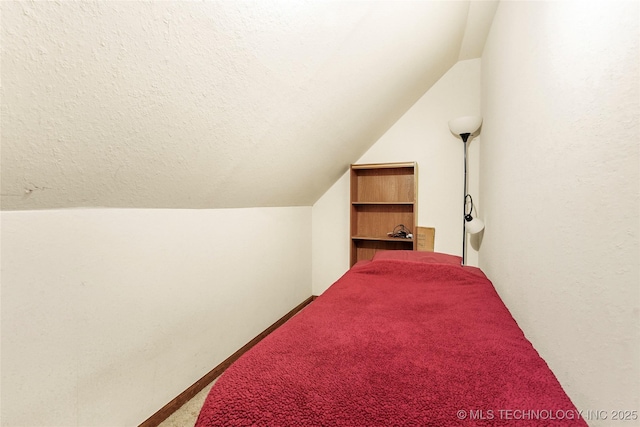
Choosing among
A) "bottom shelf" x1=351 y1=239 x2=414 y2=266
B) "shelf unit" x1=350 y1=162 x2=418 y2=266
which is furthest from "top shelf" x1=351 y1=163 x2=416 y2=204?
"bottom shelf" x1=351 y1=239 x2=414 y2=266

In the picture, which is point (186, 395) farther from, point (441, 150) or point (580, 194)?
point (441, 150)

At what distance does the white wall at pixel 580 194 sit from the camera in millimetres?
542

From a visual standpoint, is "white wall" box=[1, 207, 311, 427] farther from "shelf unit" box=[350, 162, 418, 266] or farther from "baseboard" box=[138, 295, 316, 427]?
"shelf unit" box=[350, 162, 418, 266]

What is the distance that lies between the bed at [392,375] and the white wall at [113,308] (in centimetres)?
69

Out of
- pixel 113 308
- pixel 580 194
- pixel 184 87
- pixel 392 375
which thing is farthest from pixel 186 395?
pixel 580 194

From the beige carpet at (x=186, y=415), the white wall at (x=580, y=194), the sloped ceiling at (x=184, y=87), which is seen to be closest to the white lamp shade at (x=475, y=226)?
the white wall at (x=580, y=194)

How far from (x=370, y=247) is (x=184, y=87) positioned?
2342mm

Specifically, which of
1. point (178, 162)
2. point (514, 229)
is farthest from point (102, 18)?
point (514, 229)

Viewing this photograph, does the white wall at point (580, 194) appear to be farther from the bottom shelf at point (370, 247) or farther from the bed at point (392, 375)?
the bottom shelf at point (370, 247)

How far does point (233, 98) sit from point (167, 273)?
3.06ft

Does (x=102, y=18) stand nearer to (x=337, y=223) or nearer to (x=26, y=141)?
(x=26, y=141)

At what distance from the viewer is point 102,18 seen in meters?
0.67

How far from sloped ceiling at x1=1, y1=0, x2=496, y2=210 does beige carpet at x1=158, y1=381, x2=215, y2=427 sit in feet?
3.60

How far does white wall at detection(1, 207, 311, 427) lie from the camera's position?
932 mm
